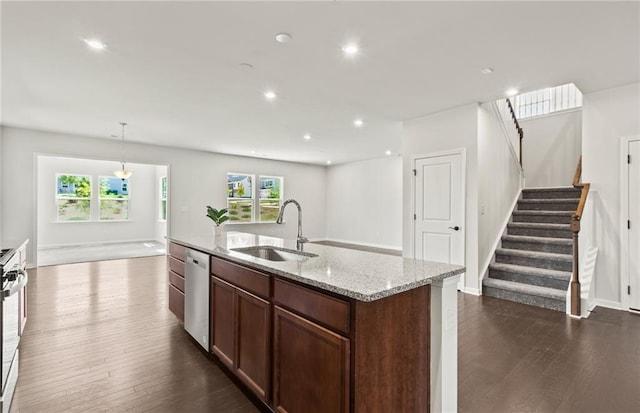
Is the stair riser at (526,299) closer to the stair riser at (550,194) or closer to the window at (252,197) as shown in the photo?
the stair riser at (550,194)

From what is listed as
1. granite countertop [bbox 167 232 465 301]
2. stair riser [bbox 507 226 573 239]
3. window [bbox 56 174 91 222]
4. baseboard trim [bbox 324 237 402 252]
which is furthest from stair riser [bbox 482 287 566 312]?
window [bbox 56 174 91 222]

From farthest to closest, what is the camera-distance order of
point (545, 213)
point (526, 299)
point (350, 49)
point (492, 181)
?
point (545, 213)
point (492, 181)
point (526, 299)
point (350, 49)

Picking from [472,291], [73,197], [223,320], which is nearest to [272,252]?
[223,320]

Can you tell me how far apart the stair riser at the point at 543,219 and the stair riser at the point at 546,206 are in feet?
1.20

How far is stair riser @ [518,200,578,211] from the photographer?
523cm

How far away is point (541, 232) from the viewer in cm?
493

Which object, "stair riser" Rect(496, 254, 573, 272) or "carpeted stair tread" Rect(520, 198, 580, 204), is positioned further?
"carpeted stair tread" Rect(520, 198, 580, 204)

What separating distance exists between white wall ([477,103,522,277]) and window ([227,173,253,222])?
254 inches

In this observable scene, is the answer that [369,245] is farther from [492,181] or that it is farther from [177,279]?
[177,279]

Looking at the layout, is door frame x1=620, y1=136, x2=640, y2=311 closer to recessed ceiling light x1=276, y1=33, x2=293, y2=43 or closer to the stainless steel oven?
recessed ceiling light x1=276, y1=33, x2=293, y2=43

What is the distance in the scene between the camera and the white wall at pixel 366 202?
340 inches

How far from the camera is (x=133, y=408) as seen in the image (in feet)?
6.31

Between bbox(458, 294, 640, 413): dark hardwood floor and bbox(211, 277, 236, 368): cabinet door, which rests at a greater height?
bbox(211, 277, 236, 368): cabinet door

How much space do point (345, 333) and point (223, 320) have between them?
1.27 meters
